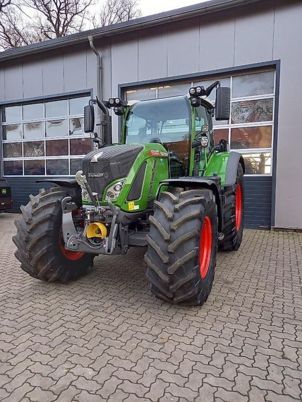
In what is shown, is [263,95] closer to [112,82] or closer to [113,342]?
[112,82]

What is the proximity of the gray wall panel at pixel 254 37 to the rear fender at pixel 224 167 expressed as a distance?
10.2ft

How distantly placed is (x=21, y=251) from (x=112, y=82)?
6.34 metres

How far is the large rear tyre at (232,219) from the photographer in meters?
4.76

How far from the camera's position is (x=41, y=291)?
3.74 metres

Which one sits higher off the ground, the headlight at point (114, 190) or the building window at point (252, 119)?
the building window at point (252, 119)

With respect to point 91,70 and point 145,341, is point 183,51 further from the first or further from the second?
point 145,341

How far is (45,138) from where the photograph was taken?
33.4ft

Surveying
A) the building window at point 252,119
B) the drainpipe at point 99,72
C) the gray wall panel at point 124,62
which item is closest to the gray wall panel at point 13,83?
the drainpipe at point 99,72

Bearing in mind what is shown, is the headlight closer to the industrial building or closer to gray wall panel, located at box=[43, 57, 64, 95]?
the industrial building

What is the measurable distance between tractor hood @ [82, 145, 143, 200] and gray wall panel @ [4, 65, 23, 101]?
8135 mm

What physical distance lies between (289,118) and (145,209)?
483 cm

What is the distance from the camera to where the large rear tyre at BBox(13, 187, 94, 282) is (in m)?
3.53

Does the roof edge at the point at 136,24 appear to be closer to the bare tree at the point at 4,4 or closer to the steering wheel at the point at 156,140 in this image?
the steering wheel at the point at 156,140

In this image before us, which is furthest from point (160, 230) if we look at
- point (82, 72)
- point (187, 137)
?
point (82, 72)
